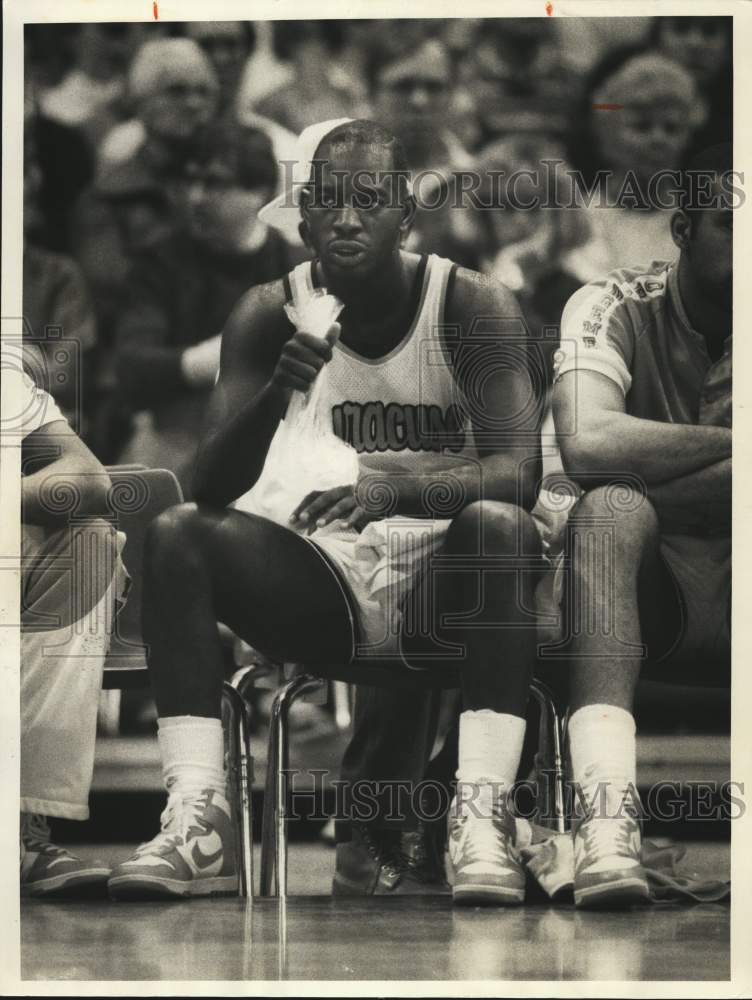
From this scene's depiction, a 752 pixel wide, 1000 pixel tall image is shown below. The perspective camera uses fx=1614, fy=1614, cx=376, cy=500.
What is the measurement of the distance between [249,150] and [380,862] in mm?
1440

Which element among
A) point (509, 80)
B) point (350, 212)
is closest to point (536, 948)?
point (350, 212)

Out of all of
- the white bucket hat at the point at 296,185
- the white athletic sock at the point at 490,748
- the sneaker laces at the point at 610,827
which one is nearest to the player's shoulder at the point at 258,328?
the white bucket hat at the point at 296,185

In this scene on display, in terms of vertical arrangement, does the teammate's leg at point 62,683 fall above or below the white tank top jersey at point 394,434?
below

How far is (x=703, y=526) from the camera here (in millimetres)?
3186

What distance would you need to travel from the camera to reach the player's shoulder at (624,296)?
10.6 ft

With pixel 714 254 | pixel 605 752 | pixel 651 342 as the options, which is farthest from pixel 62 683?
pixel 714 254

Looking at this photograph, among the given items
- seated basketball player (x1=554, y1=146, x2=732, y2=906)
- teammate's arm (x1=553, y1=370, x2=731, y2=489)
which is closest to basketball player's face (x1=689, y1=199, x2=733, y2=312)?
seated basketball player (x1=554, y1=146, x2=732, y2=906)

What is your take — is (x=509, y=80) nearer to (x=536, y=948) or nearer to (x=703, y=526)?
(x=703, y=526)

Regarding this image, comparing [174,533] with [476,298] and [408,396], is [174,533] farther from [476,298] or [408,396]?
[476,298]

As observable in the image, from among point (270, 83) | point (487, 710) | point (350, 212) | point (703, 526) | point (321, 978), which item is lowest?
point (321, 978)

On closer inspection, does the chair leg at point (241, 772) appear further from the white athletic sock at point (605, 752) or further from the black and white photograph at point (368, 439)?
the white athletic sock at point (605, 752)

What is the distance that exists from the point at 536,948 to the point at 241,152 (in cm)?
163

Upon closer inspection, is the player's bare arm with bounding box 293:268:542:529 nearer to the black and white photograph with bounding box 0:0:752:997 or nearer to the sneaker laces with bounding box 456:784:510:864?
the black and white photograph with bounding box 0:0:752:997

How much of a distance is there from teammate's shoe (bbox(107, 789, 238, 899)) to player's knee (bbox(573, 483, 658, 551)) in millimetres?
906
